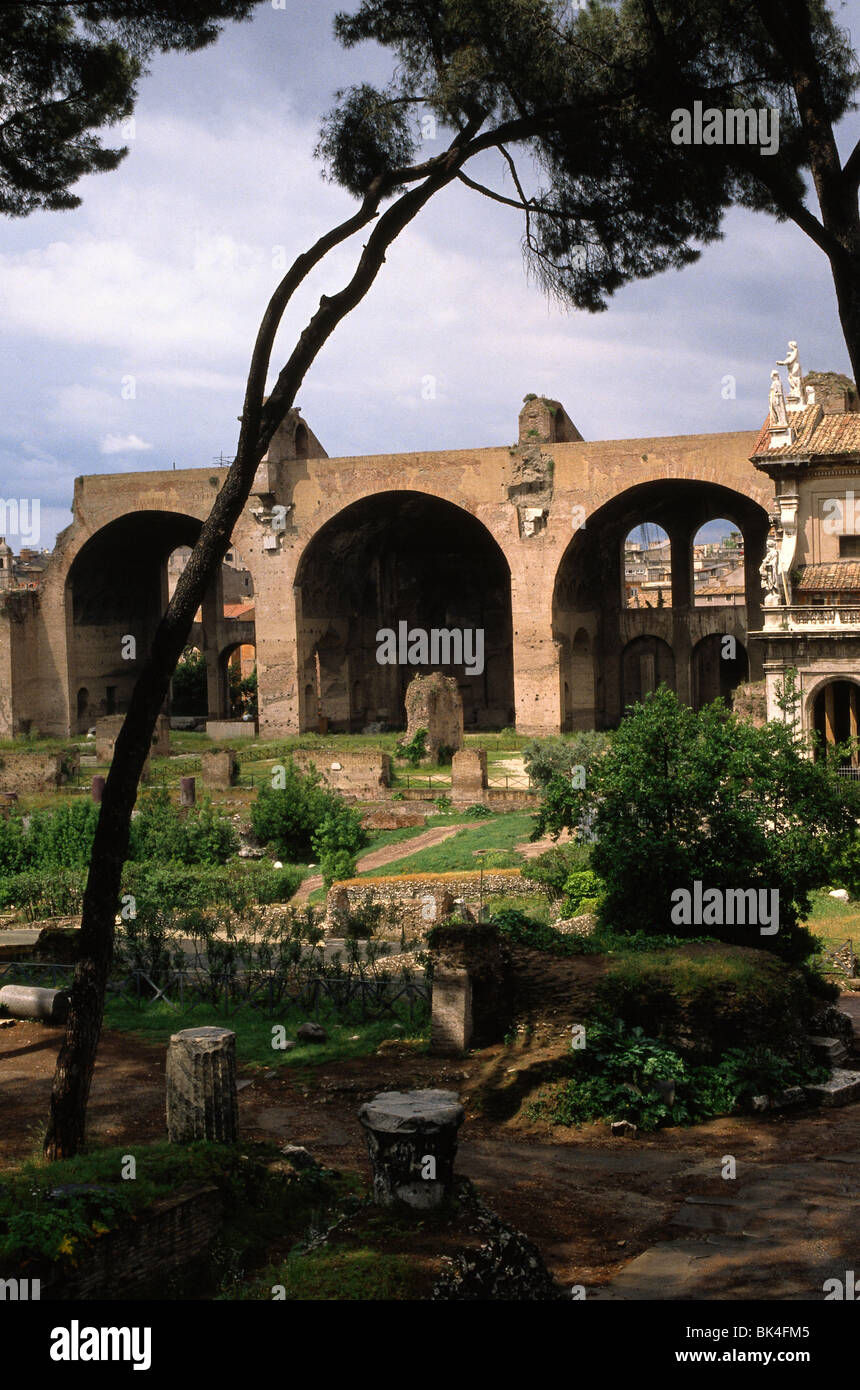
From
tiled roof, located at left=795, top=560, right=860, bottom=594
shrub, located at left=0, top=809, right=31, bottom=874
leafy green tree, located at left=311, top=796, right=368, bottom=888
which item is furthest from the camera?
tiled roof, located at left=795, top=560, right=860, bottom=594

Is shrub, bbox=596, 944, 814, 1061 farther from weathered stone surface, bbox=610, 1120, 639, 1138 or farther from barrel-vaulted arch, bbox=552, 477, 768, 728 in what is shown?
barrel-vaulted arch, bbox=552, 477, 768, 728

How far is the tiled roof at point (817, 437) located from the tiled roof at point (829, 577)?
1858 millimetres

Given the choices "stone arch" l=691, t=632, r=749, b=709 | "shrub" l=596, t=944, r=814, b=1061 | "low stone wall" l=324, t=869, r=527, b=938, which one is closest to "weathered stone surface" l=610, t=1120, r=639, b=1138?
"shrub" l=596, t=944, r=814, b=1061

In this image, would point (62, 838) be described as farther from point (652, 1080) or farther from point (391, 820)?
point (652, 1080)

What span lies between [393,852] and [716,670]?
2283 cm

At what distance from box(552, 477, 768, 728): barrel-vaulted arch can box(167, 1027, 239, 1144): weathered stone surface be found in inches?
1019

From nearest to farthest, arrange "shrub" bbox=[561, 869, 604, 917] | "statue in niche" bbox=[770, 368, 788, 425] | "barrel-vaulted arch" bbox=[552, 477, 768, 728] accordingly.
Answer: "shrub" bbox=[561, 869, 604, 917], "statue in niche" bbox=[770, 368, 788, 425], "barrel-vaulted arch" bbox=[552, 477, 768, 728]

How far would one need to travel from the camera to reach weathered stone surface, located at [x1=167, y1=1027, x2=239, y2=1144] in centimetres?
611

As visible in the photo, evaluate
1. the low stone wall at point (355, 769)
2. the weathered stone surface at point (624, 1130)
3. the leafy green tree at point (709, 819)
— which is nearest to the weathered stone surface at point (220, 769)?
the low stone wall at point (355, 769)

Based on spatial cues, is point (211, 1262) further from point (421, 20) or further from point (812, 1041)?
point (421, 20)

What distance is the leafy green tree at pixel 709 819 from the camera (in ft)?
36.8

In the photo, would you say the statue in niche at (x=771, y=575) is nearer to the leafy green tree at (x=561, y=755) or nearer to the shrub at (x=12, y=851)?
the leafy green tree at (x=561, y=755)

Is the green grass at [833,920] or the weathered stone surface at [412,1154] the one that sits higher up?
the weathered stone surface at [412,1154]

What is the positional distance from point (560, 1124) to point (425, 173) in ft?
18.6
